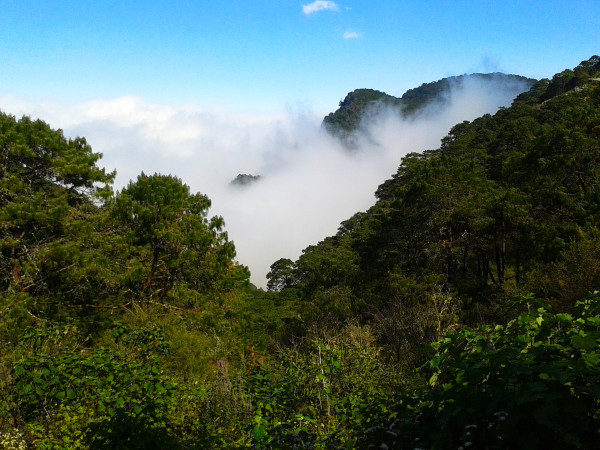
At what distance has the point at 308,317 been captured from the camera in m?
25.5

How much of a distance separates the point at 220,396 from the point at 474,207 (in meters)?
19.2

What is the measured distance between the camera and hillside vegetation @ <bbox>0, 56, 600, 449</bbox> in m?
2.48

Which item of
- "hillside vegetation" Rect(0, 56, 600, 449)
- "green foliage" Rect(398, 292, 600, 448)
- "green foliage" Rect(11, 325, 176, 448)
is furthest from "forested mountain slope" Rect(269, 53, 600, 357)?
"green foliage" Rect(11, 325, 176, 448)

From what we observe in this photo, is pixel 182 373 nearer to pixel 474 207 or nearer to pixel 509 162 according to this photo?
pixel 474 207

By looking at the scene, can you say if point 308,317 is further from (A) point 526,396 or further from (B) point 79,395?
(A) point 526,396

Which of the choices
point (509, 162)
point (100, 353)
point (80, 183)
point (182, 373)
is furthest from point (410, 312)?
point (100, 353)

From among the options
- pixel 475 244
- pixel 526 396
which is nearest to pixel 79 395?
pixel 526 396

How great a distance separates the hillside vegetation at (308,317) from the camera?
248 centimetres

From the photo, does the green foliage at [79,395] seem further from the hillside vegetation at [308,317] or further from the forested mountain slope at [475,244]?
the forested mountain slope at [475,244]

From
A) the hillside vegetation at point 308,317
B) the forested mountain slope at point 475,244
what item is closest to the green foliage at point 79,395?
the hillside vegetation at point 308,317

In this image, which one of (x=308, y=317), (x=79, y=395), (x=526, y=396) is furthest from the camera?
(x=308, y=317)

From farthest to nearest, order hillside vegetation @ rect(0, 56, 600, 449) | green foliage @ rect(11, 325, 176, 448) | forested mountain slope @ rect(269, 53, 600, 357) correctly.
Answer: forested mountain slope @ rect(269, 53, 600, 357)
green foliage @ rect(11, 325, 176, 448)
hillside vegetation @ rect(0, 56, 600, 449)

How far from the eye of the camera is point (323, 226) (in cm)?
17575

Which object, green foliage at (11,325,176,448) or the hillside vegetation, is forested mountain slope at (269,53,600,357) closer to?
the hillside vegetation
